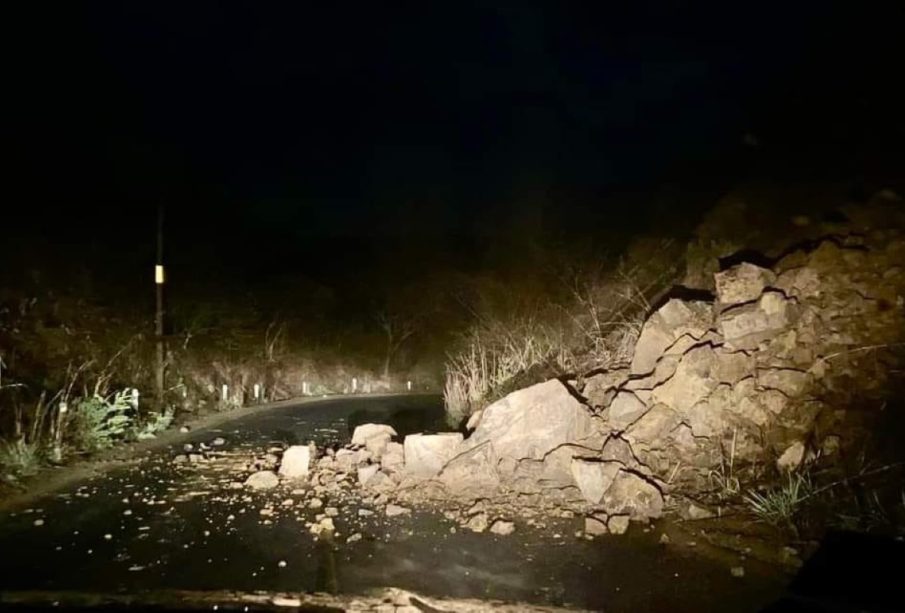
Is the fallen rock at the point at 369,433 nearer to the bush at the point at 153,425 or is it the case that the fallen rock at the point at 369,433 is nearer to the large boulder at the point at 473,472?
the large boulder at the point at 473,472

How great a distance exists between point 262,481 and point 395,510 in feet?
6.12

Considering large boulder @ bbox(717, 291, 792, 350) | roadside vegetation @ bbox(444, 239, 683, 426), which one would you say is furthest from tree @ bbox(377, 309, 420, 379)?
large boulder @ bbox(717, 291, 792, 350)

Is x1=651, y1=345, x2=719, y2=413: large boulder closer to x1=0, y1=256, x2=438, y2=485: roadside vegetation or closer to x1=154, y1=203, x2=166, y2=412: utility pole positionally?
x1=0, y1=256, x2=438, y2=485: roadside vegetation

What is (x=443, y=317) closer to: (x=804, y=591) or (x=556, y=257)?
(x=556, y=257)

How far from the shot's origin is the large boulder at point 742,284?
8719mm

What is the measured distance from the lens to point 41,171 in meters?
19.9

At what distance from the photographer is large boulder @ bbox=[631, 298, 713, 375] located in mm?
8812

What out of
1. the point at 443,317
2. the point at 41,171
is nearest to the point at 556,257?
the point at 443,317

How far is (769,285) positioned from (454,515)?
5049 millimetres

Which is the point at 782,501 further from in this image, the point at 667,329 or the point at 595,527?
the point at 667,329

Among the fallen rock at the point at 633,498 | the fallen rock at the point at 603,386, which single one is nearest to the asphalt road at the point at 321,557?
the fallen rock at the point at 633,498

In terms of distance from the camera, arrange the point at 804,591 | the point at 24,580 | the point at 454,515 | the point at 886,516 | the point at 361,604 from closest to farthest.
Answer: the point at 804,591, the point at 361,604, the point at 24,580, the point at 886,516, the point at 454,515

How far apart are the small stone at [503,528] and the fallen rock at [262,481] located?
2.81 meters

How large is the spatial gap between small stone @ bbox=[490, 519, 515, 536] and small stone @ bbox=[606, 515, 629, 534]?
0.90m
